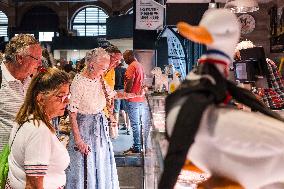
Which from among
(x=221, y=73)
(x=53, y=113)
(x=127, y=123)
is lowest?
(x=127, y=123)

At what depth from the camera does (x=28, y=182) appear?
245 cm

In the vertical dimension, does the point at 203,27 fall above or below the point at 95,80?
above

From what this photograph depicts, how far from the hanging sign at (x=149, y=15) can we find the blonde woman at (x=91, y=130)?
840 cm

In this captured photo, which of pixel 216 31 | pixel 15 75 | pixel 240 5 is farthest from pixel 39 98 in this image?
pixel 240 5

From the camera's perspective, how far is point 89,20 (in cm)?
3503

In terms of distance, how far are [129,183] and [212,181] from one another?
572 centimetres

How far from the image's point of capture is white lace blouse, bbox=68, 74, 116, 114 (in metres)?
5.01

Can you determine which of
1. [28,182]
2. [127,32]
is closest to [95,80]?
[28,182]

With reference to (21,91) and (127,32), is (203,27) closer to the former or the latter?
(21,91)

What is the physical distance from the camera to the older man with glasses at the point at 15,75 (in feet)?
11.1

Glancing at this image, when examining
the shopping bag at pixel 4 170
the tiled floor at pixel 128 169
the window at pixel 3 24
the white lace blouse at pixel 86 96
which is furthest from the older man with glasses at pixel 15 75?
the window at pixel 3 24

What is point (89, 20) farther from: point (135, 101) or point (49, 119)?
point (49, 119)

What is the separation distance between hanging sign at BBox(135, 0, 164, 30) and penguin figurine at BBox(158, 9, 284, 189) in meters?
12.6

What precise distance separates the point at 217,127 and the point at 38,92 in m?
1.77
